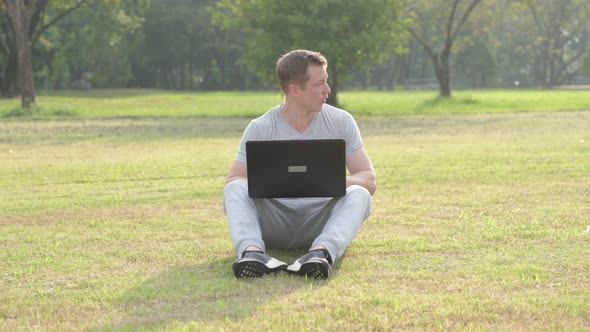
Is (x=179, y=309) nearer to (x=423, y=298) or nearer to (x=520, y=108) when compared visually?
(x=423, y=298)

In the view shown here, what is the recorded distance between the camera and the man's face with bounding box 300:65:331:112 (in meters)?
6.99

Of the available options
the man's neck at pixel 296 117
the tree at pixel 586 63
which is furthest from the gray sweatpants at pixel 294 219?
the tree at pixel 586 63

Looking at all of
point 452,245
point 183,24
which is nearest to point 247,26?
point 452,245

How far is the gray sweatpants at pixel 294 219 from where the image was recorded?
675 cm

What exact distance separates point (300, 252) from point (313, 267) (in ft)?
4.11

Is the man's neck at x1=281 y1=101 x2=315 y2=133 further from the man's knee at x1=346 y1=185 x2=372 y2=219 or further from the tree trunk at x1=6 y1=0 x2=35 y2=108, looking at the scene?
the tree trunk at x1=6 y1=0 x2=35 y2=108

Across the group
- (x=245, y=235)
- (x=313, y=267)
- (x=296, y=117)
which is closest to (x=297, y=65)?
(x=296, y=117)

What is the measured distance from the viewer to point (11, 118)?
32.8 m

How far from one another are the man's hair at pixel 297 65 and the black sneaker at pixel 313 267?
4.31 ft

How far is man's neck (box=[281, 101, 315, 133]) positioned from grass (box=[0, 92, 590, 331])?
0.99 meters

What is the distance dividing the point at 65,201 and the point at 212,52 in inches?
3154

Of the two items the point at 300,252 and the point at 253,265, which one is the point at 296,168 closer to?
the point at 253,265

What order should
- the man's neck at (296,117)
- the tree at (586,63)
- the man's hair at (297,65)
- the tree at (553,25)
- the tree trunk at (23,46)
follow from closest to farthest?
1. the man's hair at (297,65)
2. the man's neck at (296,117)
3. the tree trunk at (23,46)
4. the tree at (553,25)
5. the tree at (586,63)

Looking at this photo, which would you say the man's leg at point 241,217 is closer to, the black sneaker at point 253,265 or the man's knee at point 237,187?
the man's knee at point 237,187
